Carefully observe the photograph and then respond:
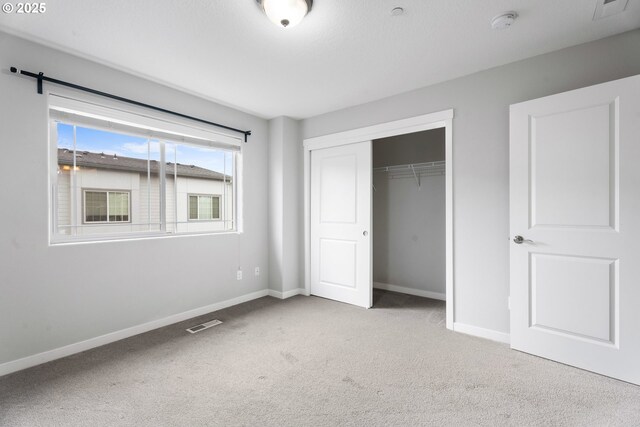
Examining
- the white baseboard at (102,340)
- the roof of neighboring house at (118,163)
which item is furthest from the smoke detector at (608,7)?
the white baseboard at (102,340)

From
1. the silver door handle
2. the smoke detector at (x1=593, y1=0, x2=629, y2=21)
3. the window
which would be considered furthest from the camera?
the window

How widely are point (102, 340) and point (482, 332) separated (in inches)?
137

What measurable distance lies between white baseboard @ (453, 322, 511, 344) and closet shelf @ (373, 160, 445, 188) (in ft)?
6.65

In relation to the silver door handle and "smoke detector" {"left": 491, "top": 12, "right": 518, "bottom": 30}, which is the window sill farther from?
"smoke detector" {"left": 491, "top": 12, "right": 518, "bottom": 30}

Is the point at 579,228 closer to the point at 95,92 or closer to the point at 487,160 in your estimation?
the point at 487,160

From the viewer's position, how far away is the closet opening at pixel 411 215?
13.6 feet

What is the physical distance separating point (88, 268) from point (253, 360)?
5.39 ft

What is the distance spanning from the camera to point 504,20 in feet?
6.74

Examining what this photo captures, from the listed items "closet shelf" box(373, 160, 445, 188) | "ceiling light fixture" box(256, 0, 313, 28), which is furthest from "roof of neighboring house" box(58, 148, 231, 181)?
"closet shelf" box(373, 160, 445, 188)

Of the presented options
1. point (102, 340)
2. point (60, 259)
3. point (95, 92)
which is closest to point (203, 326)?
point (102, 340)

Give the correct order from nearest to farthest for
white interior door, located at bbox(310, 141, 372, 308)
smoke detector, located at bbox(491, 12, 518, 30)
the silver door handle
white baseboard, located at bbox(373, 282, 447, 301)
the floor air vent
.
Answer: smoke detector, located at bbox(491, 12, 518, 30), the silver door handle, the floor air vent, white interior door, located at bbox(310, 141, 372, 308), white baseboard, located at bbox(373, 282, 447, 301)

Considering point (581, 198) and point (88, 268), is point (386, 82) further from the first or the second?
point (88, 268)

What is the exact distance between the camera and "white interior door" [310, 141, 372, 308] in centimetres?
375

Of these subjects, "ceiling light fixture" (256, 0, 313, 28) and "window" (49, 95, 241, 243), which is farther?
"window" (49, 95, 241, 243)
